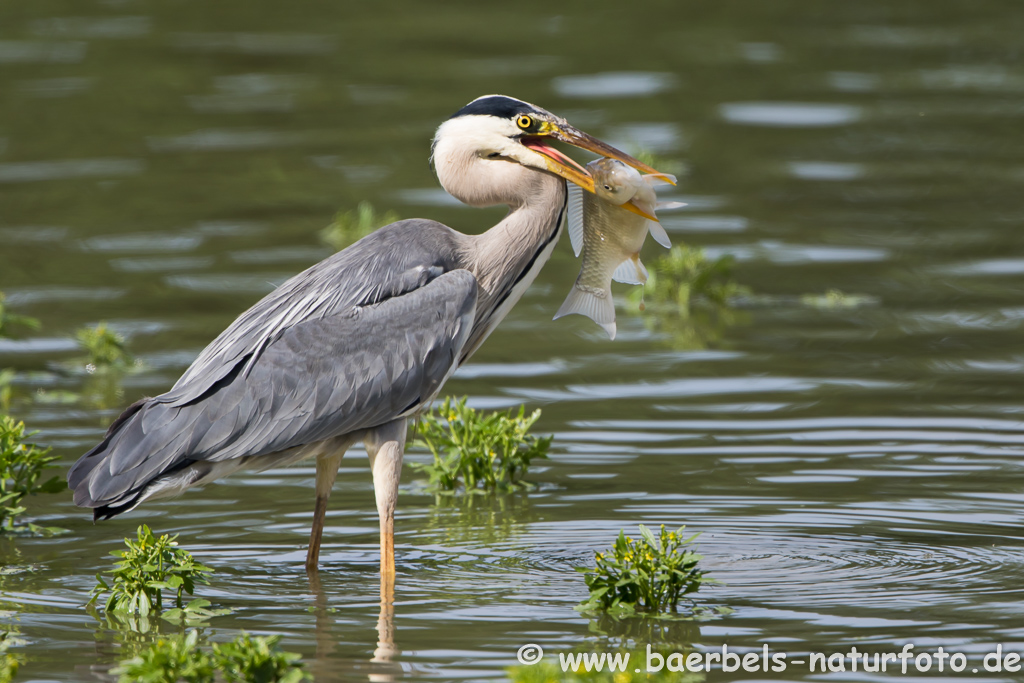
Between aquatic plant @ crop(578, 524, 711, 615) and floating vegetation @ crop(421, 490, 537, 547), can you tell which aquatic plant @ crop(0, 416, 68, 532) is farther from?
aquatic plant @ crop(578, 524, 711, 615)

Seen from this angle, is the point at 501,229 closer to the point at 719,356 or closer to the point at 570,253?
the point at 719,356

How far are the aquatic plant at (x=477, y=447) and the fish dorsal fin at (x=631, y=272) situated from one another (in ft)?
2.97

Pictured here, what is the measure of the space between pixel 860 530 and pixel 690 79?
11966 millimetres

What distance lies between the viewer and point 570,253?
1346cm

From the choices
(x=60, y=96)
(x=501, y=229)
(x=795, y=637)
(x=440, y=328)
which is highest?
(x=60, y=96)

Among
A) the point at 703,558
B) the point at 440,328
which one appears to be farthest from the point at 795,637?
the point at 440,328

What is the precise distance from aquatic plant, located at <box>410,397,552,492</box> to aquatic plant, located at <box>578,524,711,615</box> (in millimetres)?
1800

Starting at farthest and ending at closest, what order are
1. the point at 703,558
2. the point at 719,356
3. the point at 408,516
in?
the point at 719,356
the point at 408,516
the point at 703,558

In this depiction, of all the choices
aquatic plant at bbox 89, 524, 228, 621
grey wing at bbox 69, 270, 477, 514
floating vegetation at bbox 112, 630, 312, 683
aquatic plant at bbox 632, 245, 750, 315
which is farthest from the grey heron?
aquatic plant at bbox 632, 245, 750, 315

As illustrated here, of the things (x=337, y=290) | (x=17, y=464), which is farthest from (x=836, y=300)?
(x=17, y=464)

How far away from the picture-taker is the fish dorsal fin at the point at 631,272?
23.4 ft

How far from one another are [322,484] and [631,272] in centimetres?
180

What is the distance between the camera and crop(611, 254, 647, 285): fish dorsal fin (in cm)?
713

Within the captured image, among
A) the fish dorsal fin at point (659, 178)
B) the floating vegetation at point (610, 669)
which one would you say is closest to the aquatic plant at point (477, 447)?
the fish dorsal fin at point (659, 178)
